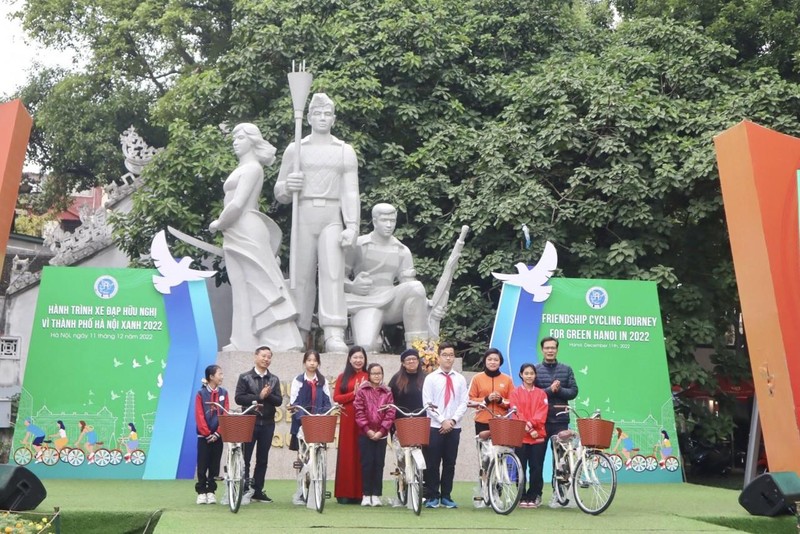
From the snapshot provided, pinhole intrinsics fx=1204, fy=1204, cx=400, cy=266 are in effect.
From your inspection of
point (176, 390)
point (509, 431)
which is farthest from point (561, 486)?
point (176, 390)

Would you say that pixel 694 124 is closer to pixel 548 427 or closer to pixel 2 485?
pixel 548 427

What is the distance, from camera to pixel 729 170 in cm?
1010

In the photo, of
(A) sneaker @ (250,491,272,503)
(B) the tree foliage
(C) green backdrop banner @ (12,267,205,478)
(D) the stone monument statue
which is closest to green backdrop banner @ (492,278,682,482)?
(D) the stone monument statue

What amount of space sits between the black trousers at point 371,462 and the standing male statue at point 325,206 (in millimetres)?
3462

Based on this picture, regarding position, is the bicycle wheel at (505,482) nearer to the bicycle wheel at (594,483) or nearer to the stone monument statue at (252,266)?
the bicycle wheel at (594,483)

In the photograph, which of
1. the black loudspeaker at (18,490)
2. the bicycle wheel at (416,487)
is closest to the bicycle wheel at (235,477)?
the bicycle wheel at (416,487)

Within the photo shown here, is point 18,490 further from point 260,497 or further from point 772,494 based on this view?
point 772,494

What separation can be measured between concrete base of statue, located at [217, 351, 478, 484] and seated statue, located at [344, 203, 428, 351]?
492 millimetres

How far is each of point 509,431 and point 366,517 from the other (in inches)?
48.5

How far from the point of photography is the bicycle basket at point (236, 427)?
8.85 meters

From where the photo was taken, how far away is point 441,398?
30.7 ft

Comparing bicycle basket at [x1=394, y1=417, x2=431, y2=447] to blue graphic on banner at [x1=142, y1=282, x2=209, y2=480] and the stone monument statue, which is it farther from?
blue graphic on banner at [x1=142, y1=282, x2=209, y2=480]

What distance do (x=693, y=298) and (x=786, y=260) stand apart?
6937mm

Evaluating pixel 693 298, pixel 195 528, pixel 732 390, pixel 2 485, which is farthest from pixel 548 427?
pixel 732 390
